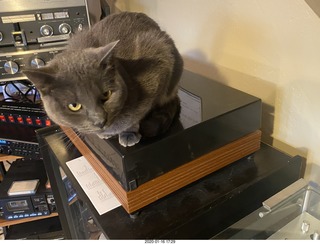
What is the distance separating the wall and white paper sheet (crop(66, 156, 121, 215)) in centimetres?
51

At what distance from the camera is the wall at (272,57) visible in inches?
29.0

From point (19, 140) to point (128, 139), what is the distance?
0.79 meters

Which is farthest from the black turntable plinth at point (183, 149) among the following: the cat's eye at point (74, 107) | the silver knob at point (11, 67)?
the silver knob at point (11, 67)

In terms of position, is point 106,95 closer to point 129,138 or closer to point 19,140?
point 129,138

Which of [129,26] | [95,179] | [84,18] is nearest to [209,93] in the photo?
[129,26]

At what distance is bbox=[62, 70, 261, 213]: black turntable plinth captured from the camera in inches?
24.4

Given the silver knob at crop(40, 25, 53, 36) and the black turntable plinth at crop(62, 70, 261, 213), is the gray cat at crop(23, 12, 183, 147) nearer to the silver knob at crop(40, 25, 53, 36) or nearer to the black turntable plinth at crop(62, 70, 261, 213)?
the black turntable plinth at crop(62, 70, 261, 213)

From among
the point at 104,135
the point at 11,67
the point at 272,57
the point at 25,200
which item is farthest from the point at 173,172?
the point at 25,200

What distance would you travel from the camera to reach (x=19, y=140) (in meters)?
1.23

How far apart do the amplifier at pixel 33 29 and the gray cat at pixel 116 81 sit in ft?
1.13

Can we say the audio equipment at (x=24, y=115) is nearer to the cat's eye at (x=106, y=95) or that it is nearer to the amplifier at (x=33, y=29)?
the amplifier at (x=33, y=29)

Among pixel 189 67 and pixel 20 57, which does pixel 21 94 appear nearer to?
pixel 20 57
